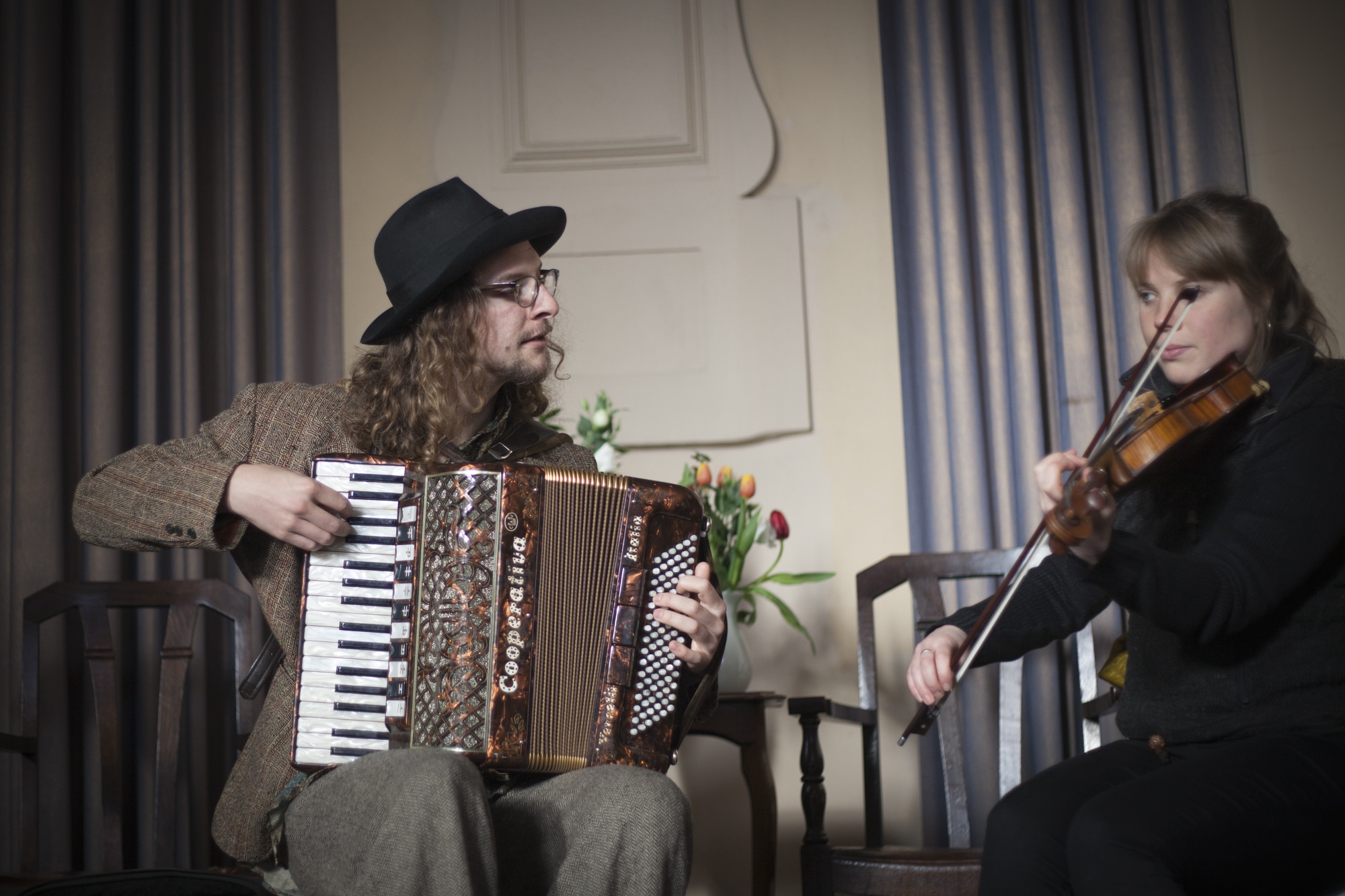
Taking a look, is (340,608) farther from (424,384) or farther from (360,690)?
(424,384)

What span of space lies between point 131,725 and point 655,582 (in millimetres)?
1635

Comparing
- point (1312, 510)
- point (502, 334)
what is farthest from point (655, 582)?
point (1312, 510)

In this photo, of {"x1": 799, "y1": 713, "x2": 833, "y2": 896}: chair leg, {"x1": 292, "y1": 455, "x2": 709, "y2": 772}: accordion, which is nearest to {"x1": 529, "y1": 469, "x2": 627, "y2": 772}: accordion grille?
{"x1": 292, "y1": 455, "x2": 709, "y2": 772}: accordion

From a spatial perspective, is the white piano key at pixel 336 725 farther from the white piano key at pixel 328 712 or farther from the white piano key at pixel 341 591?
the white piano key at pixel 341 591

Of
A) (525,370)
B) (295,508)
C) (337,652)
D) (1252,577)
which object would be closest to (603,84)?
(525,370)

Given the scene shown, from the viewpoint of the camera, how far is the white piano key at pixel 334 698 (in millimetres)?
1541

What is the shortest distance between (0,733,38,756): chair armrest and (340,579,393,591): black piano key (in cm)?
108

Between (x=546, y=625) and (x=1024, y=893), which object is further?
(x=546, y=625)

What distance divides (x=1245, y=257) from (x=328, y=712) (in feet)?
4.67

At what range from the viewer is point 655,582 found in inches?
64.0

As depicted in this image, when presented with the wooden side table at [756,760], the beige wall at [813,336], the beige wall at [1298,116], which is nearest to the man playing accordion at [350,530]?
the wooden side table at [756,760]

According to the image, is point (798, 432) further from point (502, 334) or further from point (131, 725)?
point (131, 725)

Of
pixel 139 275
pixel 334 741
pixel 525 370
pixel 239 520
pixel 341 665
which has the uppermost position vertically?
pixel 139 275

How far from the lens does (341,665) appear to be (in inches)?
61.0
